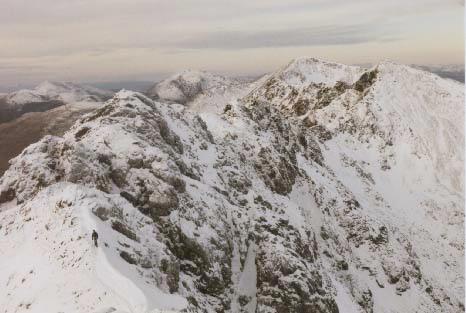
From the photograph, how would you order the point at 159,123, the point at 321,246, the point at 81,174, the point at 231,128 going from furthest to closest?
1. the point at 231,128
2. the point at 321,246
3. the point at 159,123
4. the point at 81,174

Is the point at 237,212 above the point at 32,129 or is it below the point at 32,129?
above

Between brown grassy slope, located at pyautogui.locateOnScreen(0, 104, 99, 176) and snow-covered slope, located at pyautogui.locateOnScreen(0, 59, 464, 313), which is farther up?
snow-covered slope, located at pyautogui.locateOnScreen(0, 59, 464, 313)

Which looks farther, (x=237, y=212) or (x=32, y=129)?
(x=32, y=129)

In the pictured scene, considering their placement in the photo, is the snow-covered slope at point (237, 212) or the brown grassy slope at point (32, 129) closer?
the snow-covered slope at point (237, 212)

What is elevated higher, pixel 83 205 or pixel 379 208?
pixel 83 205

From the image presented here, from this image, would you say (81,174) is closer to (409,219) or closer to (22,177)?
(22,177)

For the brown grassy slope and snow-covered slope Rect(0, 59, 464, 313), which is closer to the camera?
snow-covered slope Rect(0, 59, 464, 313)

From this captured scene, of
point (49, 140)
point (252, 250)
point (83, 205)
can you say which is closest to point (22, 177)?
point (49, 140)

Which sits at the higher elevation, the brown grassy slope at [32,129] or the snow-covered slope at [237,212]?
the snow-covered slope at [237,212]
